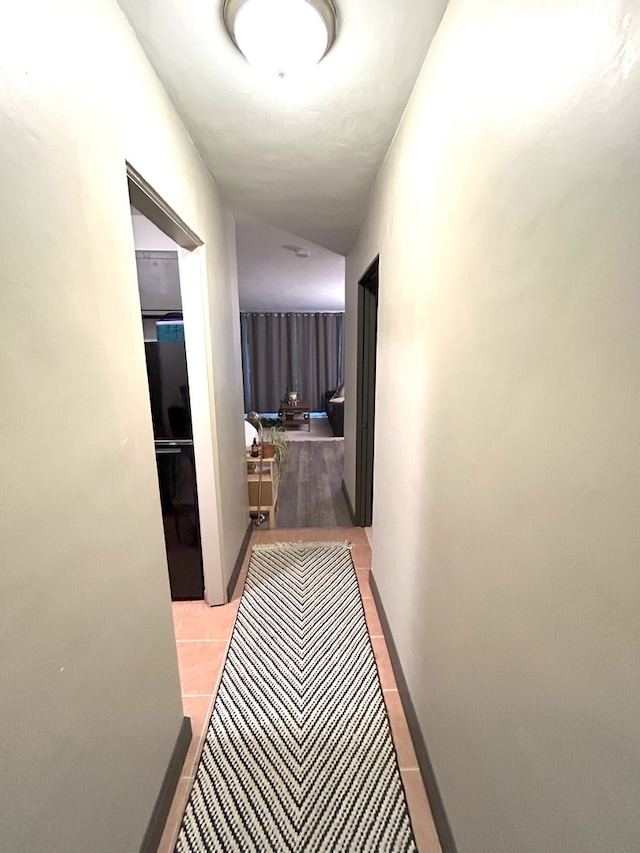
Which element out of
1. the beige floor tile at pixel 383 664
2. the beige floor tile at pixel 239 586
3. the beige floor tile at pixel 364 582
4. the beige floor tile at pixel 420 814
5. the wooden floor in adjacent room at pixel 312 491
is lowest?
the beige floor tile at pixel 420 814

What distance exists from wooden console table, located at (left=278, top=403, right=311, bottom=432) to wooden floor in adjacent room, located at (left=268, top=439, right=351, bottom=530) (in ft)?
5.08

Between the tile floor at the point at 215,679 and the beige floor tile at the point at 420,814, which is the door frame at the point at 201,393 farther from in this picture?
the beige floor tile at the point at 420,814

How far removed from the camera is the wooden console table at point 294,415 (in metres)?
6.77

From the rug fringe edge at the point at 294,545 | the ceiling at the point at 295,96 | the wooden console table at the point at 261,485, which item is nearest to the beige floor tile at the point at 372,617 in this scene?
the rug fringe edge at the point at 294,545

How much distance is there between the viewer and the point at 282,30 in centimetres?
90

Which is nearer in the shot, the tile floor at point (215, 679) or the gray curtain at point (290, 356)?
the tile floor at point (215, 679)

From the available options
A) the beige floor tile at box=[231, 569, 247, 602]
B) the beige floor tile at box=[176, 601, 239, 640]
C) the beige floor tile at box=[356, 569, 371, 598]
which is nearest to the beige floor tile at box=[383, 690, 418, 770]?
the beige floor tile at box=[356, 569, 371, 598]

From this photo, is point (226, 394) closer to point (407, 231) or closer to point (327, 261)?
point (407, 231)

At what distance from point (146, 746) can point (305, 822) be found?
569 mm

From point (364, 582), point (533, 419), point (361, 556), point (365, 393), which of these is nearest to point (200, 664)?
point (364, 582)

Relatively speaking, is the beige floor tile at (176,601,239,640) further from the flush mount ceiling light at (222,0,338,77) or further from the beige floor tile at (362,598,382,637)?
the flush mount ceiling light at (222,0,338,77)

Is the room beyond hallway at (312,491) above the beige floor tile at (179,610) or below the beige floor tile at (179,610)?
above

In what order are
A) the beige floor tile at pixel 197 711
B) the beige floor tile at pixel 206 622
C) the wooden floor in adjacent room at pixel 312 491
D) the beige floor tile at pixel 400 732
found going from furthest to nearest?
1. the wooden floor in adjacent room at pixel 312 491
2. the beige floor tile at pixel 206 622
3. the beige floor tile at pixel 197 711
4. the beige floor tile at pixel 400 732

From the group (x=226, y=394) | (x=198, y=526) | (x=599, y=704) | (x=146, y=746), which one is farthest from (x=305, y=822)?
(x=226, y=394)
